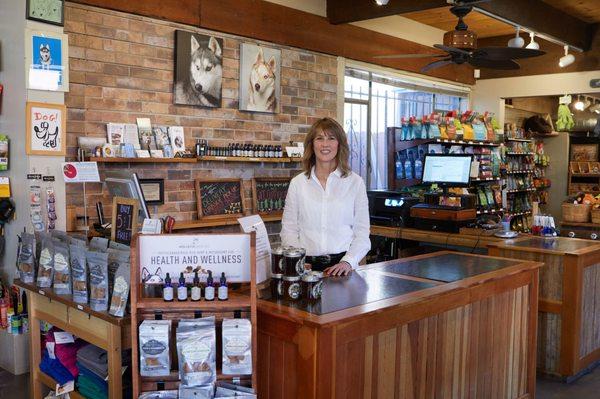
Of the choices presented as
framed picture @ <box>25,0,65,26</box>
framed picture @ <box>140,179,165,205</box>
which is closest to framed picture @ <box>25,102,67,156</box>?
framed picture @ <box>25,0,65,26</box>

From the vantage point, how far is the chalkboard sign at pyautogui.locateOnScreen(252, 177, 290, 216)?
19.1ft

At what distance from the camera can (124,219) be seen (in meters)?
3.10

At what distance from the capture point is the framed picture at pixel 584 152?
1145cm

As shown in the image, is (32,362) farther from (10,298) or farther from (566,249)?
(566,249)

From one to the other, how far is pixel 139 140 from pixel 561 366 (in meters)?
3.57

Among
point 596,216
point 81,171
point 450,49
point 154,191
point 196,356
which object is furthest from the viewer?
point 596,216

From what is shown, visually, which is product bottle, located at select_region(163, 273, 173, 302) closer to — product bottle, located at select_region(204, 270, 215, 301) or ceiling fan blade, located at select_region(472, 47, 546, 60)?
product bottle, located at select_region(204, 270, 215, 301)

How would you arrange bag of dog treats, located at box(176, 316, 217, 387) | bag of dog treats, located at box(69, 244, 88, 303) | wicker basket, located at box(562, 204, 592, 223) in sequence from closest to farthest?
bag of dog treats, located at box(176, 316, 217, 387) < bag of dog treats, located at box(69, 244, 88, 303) < wicker basket, located at box(562, 204, 592, 223)

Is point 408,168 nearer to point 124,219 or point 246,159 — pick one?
point 246,159

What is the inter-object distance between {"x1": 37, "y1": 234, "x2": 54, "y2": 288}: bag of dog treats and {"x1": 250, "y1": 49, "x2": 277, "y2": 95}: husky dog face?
2.98 metres

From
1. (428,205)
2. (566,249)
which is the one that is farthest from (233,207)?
(566,249)

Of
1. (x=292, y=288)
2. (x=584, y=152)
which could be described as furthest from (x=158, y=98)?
(x=584, y=152)

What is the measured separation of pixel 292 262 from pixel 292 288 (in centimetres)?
11

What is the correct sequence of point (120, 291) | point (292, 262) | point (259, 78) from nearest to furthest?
point (292, 262) → point (120, 291) → point (259, 78)
